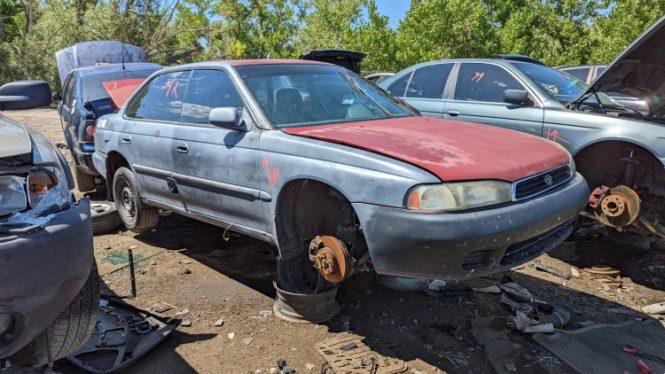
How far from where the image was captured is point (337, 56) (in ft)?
31.7

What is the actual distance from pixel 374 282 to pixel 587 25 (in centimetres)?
1846

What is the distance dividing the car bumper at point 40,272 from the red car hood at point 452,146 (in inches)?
59.4

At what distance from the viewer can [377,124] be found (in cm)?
354

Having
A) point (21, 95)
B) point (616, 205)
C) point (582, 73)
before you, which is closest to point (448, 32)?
point (582, 73)

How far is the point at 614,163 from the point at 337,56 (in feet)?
20.2

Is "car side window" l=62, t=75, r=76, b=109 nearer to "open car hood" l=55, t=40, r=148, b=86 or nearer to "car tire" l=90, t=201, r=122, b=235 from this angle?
"open car hood" l=55, t=40, r=148, b=86

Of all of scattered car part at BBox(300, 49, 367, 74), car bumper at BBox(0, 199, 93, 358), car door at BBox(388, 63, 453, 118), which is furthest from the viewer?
scattered car part at BBox(300, 49, 367, 74)

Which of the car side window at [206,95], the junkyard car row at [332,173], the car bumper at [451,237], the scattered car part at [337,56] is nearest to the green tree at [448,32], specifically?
the scattered car part at [337,56]

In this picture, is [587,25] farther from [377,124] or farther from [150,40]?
[150,40]

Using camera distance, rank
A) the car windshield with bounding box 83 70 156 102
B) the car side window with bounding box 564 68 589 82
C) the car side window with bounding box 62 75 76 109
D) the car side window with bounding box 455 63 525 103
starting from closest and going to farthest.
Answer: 1. the car side window with bounding box 455 63 525 103
2. the car windshield with bounding box 83 70 156 102
3. the car side window with bounding box 62 75 76 109
4. the car side window with bounding box 564 68 589 82

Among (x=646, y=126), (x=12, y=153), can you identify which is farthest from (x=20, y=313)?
(x=646, y=126)

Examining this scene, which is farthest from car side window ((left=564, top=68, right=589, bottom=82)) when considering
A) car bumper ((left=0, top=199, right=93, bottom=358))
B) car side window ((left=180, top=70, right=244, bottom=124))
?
car bumper ((left=0, top=199, right=93, bottom=358))

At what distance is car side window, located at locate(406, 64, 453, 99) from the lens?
5988 mm

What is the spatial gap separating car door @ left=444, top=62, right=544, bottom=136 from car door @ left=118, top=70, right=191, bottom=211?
3011mm
